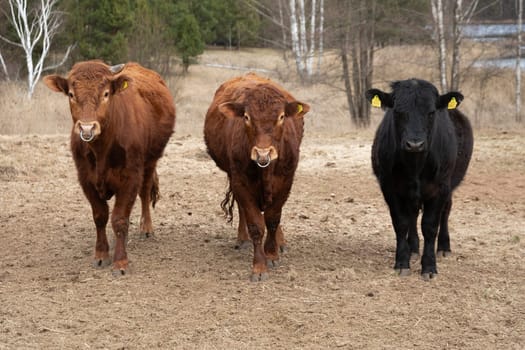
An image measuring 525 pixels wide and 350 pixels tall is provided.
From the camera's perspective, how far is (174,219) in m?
9.38

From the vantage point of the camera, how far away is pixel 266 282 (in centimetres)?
655

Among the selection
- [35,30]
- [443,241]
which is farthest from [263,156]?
[35,30]

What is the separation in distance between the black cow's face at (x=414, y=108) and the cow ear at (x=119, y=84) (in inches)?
92.5

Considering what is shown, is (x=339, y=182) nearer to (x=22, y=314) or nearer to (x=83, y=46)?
(x=22, y=314)

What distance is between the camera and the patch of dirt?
5.26m

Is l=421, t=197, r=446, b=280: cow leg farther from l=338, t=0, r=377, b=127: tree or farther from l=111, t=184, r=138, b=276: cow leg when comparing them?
l=338, t=0, r=377, b=127: tree

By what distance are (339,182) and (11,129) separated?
30.2 ft

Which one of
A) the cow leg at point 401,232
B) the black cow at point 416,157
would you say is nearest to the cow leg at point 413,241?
the black cow at point 416,157

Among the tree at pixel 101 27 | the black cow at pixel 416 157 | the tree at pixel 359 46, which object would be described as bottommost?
the black cow at pixel 416 157

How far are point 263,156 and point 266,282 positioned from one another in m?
1.21

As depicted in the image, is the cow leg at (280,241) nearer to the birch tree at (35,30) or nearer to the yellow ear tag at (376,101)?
the yellow ear tag at (376,101)

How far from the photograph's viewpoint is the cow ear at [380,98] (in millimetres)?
6688

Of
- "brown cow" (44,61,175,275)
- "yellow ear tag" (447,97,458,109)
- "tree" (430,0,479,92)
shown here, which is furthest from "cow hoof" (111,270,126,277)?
"tree" (430,0,479,92)

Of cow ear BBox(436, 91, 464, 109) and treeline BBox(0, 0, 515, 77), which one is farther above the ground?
treeline BBox(0, 0, 515, 77)
